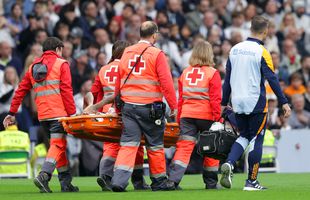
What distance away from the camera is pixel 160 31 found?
28.6 metres

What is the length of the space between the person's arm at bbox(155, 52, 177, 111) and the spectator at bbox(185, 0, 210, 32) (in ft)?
43.0

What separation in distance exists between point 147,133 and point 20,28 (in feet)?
36.4

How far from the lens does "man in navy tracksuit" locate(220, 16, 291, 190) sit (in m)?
16.8

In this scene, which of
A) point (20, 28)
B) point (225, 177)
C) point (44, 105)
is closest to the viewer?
point (225, 177)

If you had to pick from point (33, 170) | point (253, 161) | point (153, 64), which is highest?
point (153, 64)

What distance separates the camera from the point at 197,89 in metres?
18.0

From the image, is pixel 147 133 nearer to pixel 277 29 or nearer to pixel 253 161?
pixel 253 161

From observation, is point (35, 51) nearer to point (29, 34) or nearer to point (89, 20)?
point (29, 34)

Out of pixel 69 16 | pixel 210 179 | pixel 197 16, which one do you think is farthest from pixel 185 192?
pixel 197 16

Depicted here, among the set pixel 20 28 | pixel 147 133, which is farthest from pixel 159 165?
pixel 20 28

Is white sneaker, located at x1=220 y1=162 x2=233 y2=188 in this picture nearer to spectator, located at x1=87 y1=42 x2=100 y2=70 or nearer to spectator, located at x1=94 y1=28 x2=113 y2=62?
spectator, located at x1=87 y1=42 x2=100 y2=70

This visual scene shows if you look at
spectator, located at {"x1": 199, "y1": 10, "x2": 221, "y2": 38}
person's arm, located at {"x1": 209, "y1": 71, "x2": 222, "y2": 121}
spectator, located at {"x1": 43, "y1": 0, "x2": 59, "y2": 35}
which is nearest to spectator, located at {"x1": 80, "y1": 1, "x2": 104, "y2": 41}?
spectator, located at {"x1": 43, "y1": 0, "x2": 59, "y2": 35}

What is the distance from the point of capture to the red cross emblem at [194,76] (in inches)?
709

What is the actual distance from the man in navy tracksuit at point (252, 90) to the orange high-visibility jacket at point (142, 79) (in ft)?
3.64
